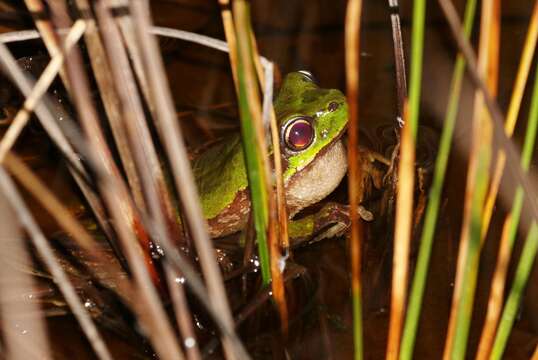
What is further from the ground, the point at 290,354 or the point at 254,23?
the point at 254,23

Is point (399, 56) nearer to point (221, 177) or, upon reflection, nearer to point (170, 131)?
point (221, 177)

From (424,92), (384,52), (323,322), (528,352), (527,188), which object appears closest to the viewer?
(527,188)

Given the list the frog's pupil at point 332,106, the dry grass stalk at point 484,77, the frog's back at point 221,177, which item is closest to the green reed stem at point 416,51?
the dry grass stalk at point 484,77

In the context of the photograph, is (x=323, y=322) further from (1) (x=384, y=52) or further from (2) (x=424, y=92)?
(1) (x=384, y=52)

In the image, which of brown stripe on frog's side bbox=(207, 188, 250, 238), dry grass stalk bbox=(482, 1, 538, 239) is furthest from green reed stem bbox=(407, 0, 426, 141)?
brown stripe on frog's side bbox=(207, 188, 250, 238)

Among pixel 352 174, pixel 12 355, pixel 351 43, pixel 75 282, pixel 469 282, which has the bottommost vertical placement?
pixel 75 282

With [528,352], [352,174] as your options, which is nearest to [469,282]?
[352,174]

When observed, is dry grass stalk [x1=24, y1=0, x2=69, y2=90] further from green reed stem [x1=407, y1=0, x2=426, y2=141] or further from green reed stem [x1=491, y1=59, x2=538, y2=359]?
green reed stem [x1=491, y1=59, x2=538, y2=359]
